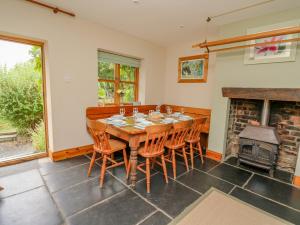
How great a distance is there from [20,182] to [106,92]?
7.07 feet

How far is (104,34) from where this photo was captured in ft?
10.4

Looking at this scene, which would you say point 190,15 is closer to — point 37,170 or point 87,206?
point 87,206

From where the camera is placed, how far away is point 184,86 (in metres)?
4.05

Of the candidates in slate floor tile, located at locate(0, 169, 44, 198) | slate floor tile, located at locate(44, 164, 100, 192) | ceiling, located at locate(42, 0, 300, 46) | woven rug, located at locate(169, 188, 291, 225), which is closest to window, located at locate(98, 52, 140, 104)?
ceiling, located at locate(42, 0, 300, 46)

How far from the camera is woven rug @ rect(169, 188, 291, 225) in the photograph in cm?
159

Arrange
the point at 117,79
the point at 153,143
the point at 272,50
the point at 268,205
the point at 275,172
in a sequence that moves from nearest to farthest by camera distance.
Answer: the point at 268,205 < the point at 153,143 < the point at 272,50 < the point at 275,172 < the point at 117,79

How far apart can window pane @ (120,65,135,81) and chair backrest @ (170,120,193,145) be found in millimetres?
2132

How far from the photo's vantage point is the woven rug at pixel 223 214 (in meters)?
1.59

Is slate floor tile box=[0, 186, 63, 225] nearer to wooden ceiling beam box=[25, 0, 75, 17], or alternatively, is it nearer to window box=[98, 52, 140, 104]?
window box=[98, 52, 140, 104]

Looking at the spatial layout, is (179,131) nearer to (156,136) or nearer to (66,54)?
(156,136)

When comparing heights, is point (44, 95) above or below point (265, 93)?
below

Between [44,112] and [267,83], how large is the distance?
3720 millimetres

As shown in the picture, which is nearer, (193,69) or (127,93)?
(193,69)

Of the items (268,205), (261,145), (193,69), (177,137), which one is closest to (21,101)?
(177,137)
